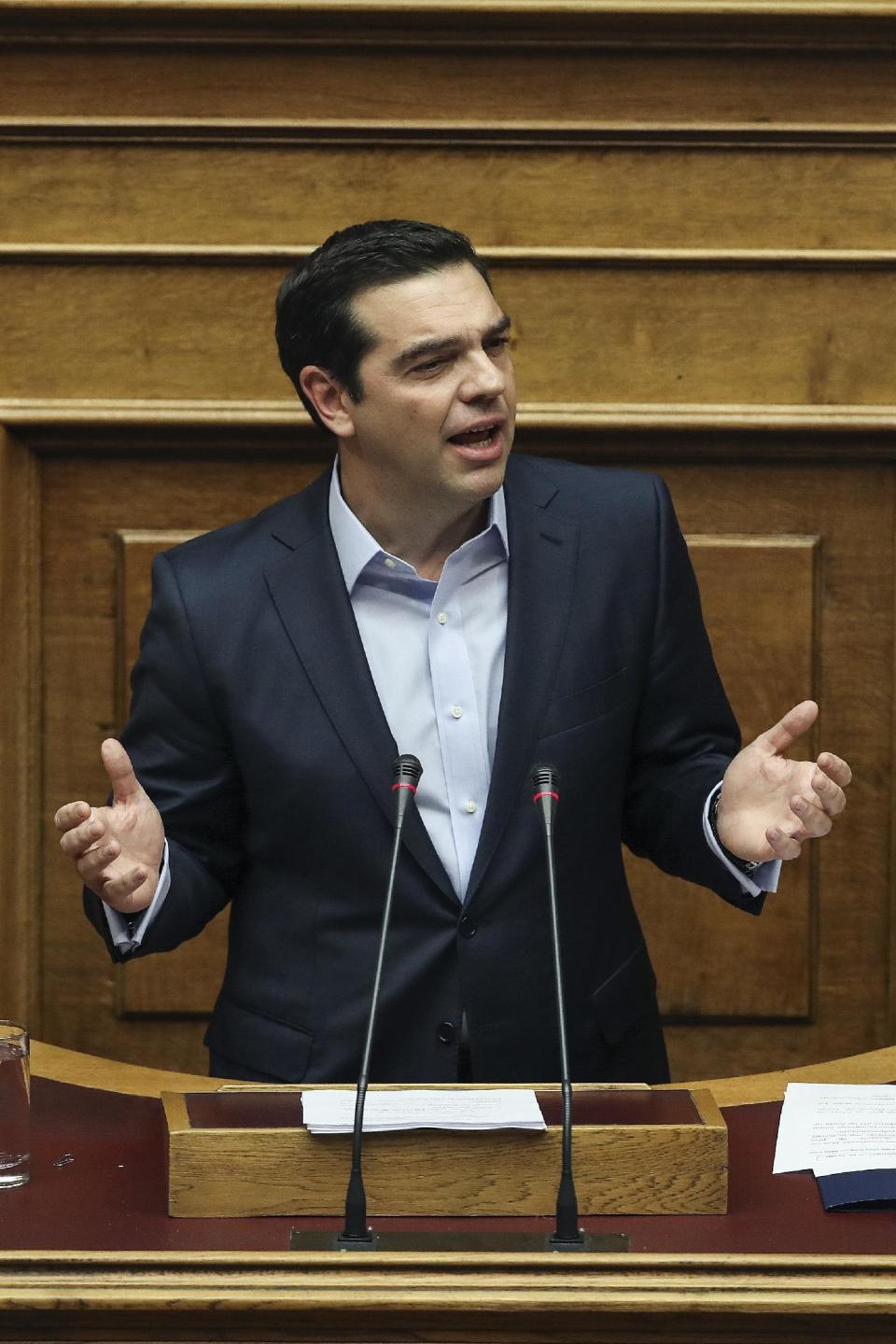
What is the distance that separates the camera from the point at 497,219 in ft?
8.68

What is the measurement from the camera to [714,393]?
265cm

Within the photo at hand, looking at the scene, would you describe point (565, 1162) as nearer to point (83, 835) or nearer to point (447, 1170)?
point (447, 1170)

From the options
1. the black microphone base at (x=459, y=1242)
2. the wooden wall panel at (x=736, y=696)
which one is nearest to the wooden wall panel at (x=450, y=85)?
the wooden wall panel at (x=736, y=696)

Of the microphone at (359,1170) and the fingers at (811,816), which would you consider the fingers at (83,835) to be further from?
the fingers at (811,816)

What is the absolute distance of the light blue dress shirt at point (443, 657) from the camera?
2.08 m

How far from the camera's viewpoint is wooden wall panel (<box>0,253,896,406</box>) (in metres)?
2.64

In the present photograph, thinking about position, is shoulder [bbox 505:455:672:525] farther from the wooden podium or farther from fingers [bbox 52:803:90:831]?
the wooden podium

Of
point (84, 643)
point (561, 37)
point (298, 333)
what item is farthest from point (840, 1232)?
point (561, 37)

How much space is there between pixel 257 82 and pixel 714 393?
32.0 inches

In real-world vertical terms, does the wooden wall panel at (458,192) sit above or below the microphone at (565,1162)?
above

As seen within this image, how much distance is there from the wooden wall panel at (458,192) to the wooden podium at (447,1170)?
1545mm

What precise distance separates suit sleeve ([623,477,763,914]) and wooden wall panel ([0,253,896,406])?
0.47 metres

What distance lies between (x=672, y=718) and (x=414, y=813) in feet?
1.15

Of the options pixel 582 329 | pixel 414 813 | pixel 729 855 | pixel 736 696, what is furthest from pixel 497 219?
pixel 729 855
